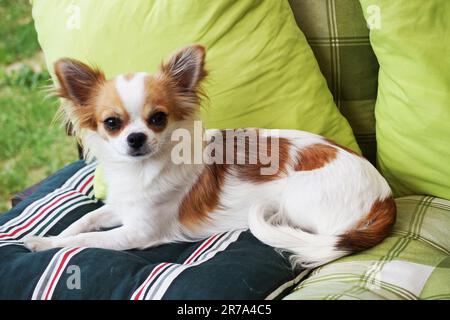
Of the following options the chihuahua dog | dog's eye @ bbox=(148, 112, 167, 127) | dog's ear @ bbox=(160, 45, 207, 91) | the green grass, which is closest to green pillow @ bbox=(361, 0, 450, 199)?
the chihuahua dog

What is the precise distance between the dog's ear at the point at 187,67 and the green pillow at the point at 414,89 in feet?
1.62

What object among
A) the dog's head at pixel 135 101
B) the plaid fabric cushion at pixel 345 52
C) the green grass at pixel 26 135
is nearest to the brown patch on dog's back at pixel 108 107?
the dog's head at pixel 135 101

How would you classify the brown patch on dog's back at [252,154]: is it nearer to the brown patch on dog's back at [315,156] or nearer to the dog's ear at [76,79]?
the brown patch on dog's back at [315,156]

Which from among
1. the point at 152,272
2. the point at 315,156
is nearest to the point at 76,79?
the point at 152,272

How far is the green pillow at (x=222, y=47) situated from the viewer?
1525mm

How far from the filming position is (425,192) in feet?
5.24

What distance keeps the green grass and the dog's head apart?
1.30 metres

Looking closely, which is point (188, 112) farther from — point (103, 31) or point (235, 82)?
point (103, 31)

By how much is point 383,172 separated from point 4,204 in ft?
5.51

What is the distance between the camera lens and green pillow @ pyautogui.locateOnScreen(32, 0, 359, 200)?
Answer: 1525mm

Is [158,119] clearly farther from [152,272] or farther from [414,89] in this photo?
[414,89]

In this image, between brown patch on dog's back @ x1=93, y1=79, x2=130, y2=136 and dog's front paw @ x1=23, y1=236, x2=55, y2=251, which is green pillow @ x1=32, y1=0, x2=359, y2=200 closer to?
brown patch on dog's back @ x1=93, y1=79, x2=130, y2=136

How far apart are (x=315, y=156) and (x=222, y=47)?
39cm

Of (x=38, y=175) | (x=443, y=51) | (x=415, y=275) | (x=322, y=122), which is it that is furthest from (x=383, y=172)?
(x=38, y=175)
